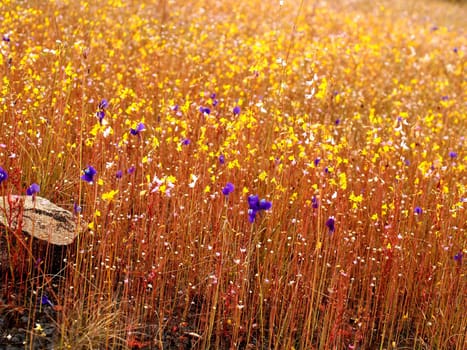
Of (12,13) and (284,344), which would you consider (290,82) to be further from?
(284,344)

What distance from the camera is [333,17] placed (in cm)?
1145

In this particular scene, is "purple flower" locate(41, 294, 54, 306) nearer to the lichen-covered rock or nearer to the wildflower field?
the wildflower field

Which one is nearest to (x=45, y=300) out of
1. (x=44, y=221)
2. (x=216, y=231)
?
(x=44, y=221)

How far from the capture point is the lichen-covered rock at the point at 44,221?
319 cm

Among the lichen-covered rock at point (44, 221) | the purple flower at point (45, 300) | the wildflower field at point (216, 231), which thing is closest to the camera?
the purple flower at point (45, 300)

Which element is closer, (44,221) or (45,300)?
(45,300)

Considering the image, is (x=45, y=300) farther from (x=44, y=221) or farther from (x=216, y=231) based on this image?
(x=216, y=231)

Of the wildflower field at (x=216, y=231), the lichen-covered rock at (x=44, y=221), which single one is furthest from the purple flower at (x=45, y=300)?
the lichen-covered rock at (x=44, y=221)

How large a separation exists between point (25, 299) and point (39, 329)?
304 millimetres

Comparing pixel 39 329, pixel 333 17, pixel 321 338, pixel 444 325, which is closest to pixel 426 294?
pixel 444 325

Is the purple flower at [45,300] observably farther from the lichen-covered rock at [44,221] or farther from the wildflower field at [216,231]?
the lichen-covered rock at [44,221]

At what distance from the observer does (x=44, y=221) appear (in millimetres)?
3326

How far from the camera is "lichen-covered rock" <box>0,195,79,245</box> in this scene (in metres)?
3.19

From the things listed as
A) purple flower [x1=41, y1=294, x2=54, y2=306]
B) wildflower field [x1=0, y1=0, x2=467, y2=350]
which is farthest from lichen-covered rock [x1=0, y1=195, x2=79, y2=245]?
purple flower [x1=41, y1=294, x2=54, y2=306]
